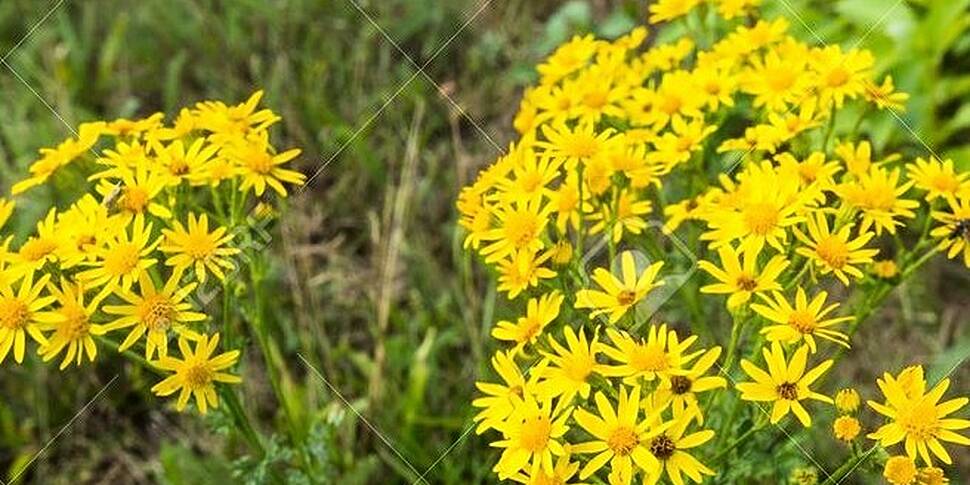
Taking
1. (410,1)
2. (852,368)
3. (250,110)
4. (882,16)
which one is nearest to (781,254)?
(250,110)

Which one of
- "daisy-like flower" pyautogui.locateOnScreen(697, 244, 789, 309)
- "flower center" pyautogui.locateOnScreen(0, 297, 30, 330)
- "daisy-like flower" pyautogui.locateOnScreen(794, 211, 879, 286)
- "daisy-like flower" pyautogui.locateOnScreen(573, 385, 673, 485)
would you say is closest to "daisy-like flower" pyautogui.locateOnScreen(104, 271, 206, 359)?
"flower center" pyautogui.locateOnScreen(0, 297, 30, 330)

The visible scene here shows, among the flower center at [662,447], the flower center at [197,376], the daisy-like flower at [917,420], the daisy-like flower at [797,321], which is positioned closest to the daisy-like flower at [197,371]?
the flower center at [197,376]

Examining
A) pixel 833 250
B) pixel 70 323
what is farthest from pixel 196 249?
pixel 833 250

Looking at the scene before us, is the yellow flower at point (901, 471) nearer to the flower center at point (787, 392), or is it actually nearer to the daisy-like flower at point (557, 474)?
the flower center at point (787, 392)

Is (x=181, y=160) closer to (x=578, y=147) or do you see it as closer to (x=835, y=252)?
(x=578, y=147)

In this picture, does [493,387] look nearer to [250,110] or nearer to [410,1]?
[250,110]

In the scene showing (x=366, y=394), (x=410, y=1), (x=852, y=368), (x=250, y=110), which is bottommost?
(x=852, y=368)
